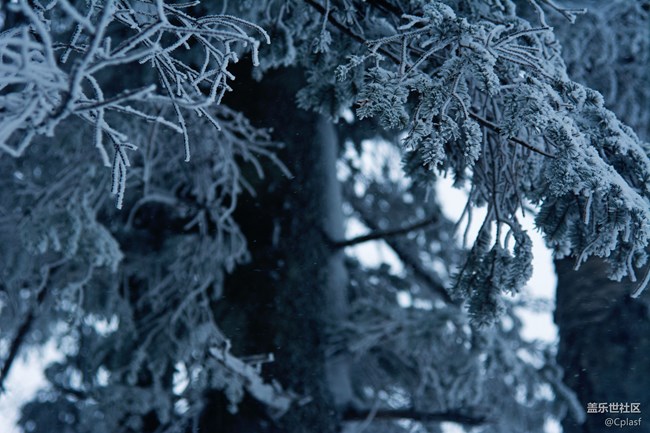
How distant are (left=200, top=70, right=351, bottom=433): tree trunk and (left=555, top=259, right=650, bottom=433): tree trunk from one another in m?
1.75

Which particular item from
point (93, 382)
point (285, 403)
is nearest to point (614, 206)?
point (285, 403)

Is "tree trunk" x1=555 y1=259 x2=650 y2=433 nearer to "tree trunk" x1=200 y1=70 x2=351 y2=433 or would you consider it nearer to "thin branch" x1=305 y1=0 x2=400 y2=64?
"tree trunk" x1=200 y1=70 x2=351 y2=433

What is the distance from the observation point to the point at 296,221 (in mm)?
4938

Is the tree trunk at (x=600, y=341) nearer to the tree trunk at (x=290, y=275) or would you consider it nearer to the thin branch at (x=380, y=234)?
the thin branch at (x=380, y=234)

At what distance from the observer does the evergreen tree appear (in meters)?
2.60

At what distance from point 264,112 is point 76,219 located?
1.51 meters

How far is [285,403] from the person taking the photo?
175 inches

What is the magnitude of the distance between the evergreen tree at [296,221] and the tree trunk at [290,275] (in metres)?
0.01

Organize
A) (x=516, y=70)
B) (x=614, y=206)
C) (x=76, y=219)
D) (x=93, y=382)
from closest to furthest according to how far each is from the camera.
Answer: (x=614, y=206)
(x=516, y=70)
(x=76, y=219)
(x=93, y=382)

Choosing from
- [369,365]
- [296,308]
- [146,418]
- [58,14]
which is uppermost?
[58,14]

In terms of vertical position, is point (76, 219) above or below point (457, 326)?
above

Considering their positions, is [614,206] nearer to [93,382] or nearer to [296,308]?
[296,308]

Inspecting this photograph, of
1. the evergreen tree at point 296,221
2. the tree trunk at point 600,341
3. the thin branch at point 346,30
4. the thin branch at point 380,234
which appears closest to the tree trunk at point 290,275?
the evergreen tree at point 296,221

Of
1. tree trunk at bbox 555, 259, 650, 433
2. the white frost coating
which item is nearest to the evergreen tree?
the white frost coating
